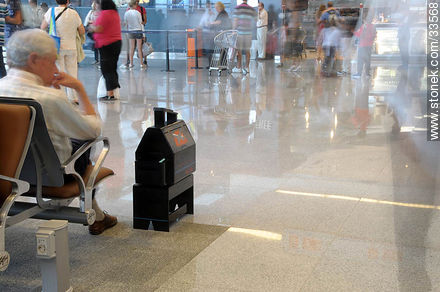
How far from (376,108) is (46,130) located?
6311 mm

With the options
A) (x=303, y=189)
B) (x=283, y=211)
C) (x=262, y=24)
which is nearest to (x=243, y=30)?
(x=262, y=24)

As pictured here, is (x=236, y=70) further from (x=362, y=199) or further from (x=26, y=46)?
(x=26, y=46)

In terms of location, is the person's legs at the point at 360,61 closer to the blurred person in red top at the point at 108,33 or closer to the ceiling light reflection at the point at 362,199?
the blurred person in red top at the point at 108,33

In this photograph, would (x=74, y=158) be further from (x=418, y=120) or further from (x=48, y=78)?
(x=418, y=120)

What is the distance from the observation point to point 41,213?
2.75 metres

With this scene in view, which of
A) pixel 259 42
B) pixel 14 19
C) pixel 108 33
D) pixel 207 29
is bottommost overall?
pixel 108 33

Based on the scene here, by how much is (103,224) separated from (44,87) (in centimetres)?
91

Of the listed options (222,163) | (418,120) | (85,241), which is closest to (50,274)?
(85,241)

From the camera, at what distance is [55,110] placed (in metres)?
2.67

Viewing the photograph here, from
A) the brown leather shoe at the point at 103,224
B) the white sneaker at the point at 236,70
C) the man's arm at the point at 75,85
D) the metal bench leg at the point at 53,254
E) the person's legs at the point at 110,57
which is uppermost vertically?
the person's legs at the point at 110,57

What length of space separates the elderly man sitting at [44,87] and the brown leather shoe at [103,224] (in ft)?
1.85

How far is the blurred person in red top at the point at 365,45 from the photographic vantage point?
39.6ft

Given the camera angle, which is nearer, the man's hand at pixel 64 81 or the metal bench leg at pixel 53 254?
the metal bench leg at pixel 53 254

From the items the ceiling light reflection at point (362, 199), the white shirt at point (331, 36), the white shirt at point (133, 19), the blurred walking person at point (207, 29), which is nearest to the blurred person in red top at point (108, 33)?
the ceiling light reflection at point (362, 199)
